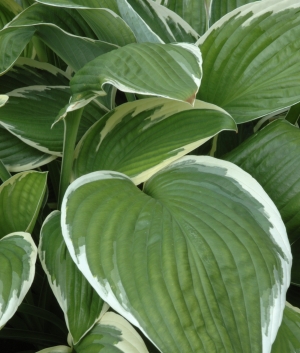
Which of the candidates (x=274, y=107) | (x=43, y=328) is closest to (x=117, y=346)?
(x=43, y=328)

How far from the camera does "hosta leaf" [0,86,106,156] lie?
721mm

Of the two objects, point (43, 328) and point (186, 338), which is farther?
point (43, 328)

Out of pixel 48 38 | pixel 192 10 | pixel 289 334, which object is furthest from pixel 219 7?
pixel 289 334

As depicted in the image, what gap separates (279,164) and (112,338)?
31 centimetres

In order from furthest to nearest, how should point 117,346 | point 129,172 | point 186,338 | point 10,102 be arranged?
point 10,102 < point 129,172 < point 117,346 < point 186,338

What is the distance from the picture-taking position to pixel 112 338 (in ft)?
1.84

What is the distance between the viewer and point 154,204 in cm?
56

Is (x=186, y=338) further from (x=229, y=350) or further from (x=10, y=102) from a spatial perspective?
(x=10, y=102)

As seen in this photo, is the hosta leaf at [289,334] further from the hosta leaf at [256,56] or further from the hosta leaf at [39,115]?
the hosta leaf at [39,115]

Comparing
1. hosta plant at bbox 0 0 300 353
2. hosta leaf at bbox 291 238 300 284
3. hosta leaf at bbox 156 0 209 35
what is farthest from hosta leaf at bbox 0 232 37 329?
hosta leaf at bbox 156 0 209 35

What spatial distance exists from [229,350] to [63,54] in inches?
20.3

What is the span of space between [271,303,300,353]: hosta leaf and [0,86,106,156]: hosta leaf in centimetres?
41

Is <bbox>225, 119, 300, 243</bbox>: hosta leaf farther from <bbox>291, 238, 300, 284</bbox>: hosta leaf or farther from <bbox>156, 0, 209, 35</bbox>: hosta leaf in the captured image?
<bbox>156, 0, 209, 35</bbox>: hosta leaf

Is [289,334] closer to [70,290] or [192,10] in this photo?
[70,290]
